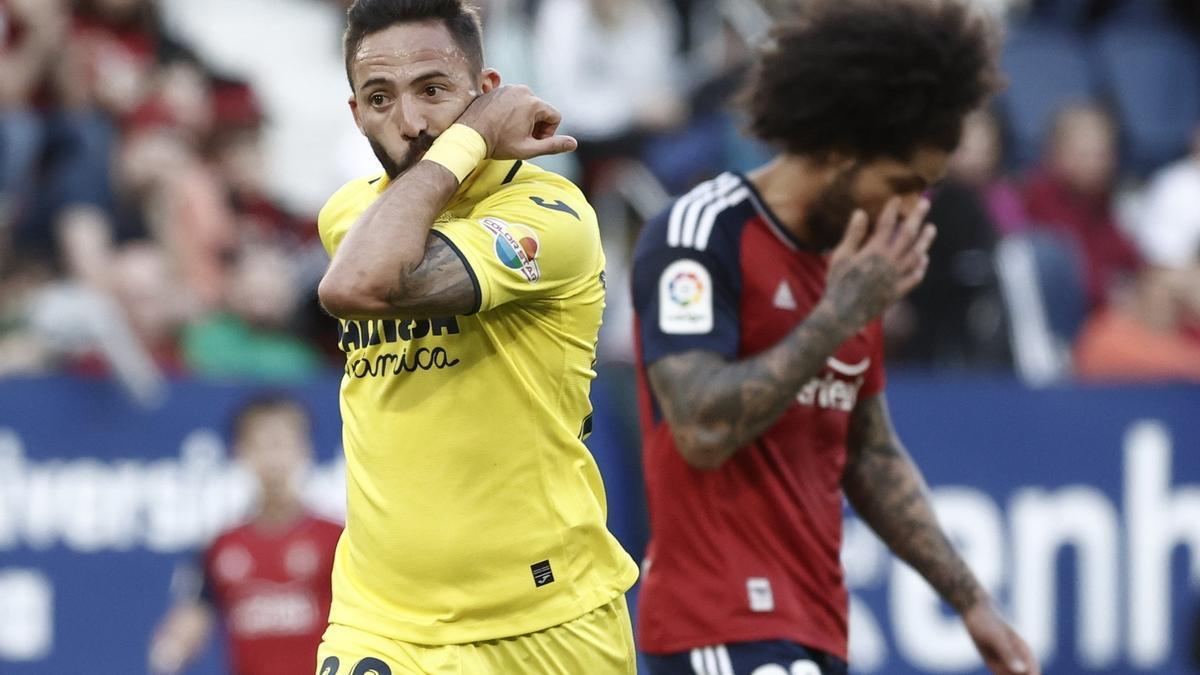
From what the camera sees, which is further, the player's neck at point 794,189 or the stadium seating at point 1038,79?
the stadium seating at point 1038,79

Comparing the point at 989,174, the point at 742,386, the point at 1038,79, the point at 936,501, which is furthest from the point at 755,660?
the point at 1038,79

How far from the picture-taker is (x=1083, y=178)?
11852mm

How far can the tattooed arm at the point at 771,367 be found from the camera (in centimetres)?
486

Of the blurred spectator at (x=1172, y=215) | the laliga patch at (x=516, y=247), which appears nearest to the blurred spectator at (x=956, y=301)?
the blurred spectator at (x=1172, y=215)

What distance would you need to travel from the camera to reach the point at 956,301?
1009cm

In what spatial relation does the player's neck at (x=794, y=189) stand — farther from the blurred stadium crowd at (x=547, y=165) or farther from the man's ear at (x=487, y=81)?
the blurred stadium crowd at (x=547, y=165)

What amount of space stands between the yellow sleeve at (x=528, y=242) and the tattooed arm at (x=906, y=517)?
4.68 feet

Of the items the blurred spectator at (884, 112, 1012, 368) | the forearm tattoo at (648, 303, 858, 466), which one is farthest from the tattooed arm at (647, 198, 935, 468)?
the blurred spectator at (884, 112, 1012, 368)

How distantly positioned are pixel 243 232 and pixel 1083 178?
206 inches

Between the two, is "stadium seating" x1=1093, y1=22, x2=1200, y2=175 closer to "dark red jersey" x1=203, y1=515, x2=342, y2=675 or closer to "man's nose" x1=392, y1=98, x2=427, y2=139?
"dark red jersey" x1=203, y1=515, x2=342, y2=675

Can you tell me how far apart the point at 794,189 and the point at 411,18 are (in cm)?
147

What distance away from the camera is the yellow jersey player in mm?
4145

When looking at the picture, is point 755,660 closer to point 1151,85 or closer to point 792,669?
point 792,669

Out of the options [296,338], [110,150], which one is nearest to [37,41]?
[110,150]
